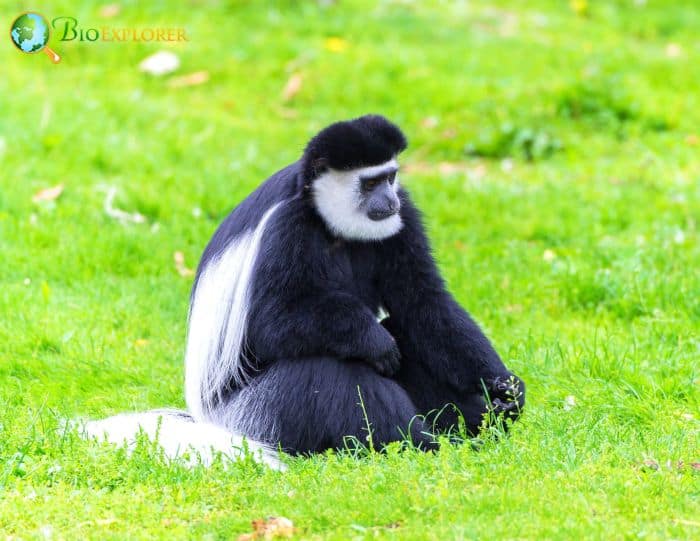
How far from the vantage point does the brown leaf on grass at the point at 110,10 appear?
9727 millimetres

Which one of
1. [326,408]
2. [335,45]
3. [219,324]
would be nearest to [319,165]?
[219,324]

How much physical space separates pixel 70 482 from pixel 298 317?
0.95 metres

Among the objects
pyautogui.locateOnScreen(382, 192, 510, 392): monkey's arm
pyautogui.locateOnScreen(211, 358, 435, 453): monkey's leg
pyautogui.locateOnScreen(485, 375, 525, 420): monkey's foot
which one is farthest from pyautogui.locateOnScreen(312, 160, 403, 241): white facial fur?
pyautogui.locateOnScreen(485, 375, 525, 420): monkey's foot

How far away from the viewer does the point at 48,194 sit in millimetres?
6480

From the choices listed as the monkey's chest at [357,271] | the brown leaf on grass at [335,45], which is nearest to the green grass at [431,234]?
the brown leaf on grass at [335,45]

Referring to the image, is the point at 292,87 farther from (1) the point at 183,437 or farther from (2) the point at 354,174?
(1) the point at 183,437

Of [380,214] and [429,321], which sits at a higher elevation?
[380,214]

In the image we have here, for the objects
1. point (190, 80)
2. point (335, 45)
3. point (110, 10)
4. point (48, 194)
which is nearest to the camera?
point (48, 194)

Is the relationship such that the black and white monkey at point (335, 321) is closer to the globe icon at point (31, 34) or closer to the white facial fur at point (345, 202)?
the white facial fur at point (345, 202)

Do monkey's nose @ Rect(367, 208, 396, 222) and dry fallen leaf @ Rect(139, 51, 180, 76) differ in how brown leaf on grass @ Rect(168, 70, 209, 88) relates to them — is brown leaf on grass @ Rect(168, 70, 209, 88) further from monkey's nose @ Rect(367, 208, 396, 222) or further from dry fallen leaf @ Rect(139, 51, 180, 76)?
monkey's nose @ Rect(367, 208, 396, 222)

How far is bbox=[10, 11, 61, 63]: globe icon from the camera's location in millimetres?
8655

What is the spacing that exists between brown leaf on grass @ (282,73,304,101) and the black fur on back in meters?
5.21

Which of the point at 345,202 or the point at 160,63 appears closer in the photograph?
the point at 345,202

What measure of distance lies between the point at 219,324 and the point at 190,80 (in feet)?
18.5
